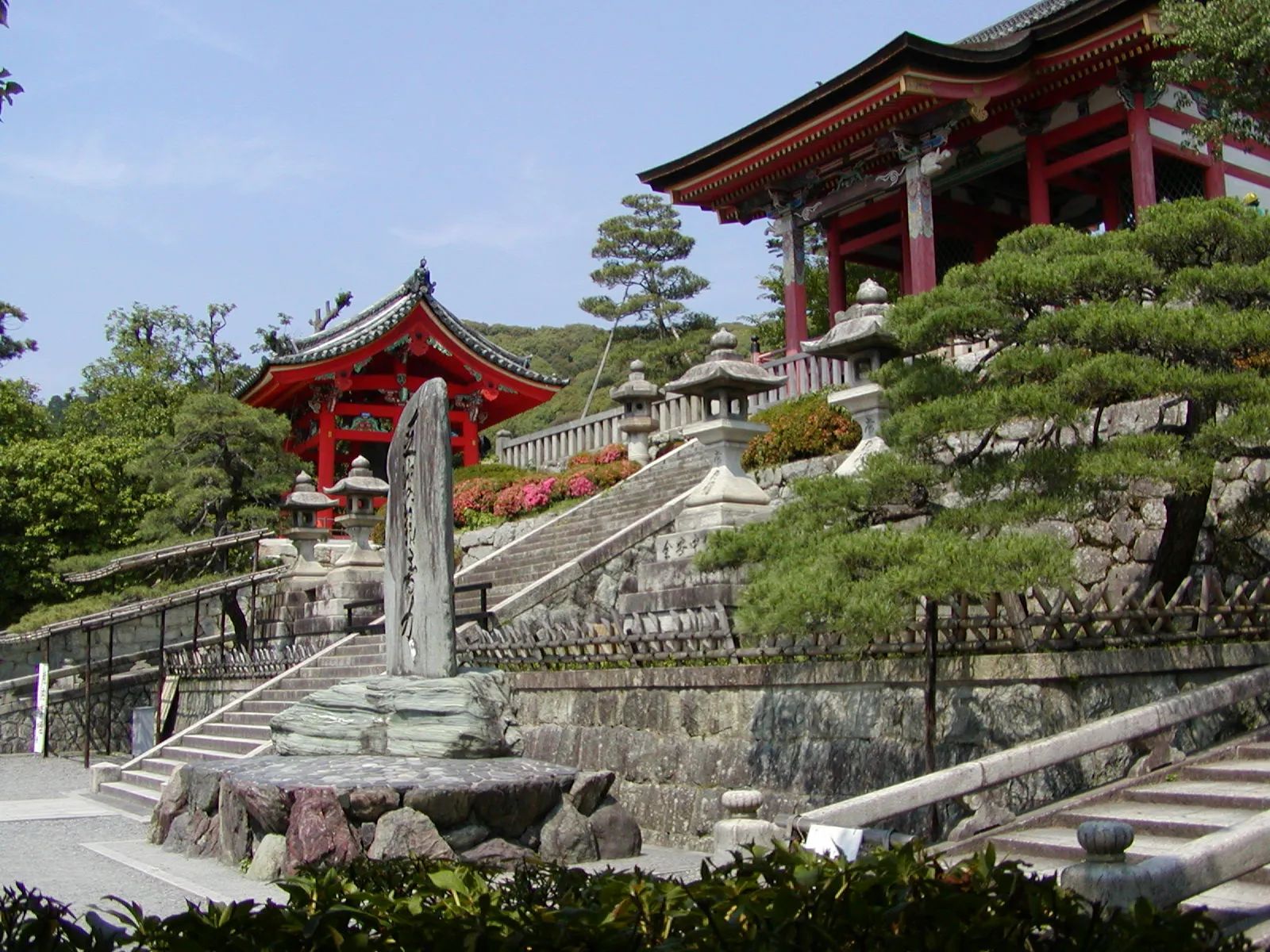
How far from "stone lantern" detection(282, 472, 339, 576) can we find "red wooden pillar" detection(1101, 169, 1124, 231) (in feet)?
46.4

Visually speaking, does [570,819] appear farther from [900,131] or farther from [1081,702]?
[900,131]

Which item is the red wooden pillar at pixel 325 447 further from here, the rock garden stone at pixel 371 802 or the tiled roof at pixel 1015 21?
the rock garden stone at pixel 371 802

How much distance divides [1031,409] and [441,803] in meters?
4.56

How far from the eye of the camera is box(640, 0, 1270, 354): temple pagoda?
16.9 metres

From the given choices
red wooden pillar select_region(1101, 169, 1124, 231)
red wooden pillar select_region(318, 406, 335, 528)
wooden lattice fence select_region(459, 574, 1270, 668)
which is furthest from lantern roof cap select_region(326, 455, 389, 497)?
red wooden pillar select_region(1101, 169, 1124, 231)

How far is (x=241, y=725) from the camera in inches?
583

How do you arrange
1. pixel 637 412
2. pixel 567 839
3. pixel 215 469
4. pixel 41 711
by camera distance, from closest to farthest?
pixel 567 839, pixel 41 711, pixel 637 412, pixel 215 469

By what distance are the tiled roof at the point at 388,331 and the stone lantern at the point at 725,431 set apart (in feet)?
54.2

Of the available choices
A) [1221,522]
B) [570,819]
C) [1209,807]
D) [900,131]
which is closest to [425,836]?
[570,819]

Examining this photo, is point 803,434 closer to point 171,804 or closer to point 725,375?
point 725,375

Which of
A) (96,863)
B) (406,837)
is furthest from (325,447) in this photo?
(406,837)

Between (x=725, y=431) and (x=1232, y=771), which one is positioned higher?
(x=725, y=431)

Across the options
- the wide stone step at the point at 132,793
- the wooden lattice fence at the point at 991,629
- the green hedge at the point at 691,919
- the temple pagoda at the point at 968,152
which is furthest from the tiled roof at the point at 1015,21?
the green hedge at the point at 691,919

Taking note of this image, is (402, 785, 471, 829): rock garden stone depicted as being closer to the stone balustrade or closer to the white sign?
the stone balustrade
